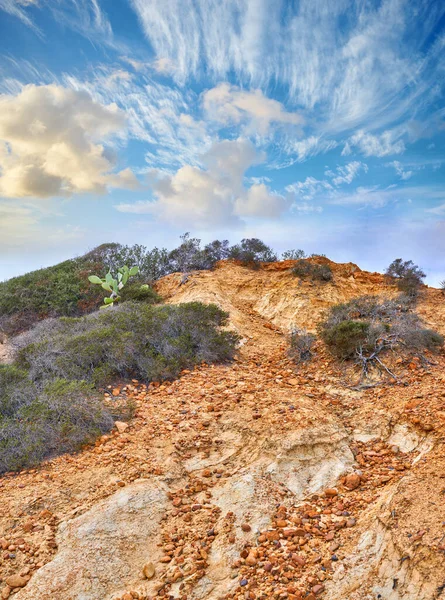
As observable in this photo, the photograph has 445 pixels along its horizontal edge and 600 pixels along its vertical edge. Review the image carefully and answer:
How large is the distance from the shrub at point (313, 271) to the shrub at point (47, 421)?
879 centimetres

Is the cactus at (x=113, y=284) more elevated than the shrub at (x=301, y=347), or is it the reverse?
the cactus at (x=113, y=284)

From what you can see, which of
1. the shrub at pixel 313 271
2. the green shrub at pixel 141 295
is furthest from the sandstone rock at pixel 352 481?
the green shrub at pixel 141 295

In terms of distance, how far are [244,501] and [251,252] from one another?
12.7 metres

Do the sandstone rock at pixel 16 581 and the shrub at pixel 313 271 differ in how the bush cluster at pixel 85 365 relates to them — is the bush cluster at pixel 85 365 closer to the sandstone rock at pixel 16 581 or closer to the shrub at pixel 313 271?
the sandstone rock at pixel 16 581

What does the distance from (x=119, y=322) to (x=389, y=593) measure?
680 centimetres

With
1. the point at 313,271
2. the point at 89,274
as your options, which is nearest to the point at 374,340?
the point at 313,271

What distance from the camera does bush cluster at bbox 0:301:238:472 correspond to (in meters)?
5.21

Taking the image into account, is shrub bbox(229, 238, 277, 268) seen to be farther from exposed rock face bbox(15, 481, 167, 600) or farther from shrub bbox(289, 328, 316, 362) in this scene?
exposed rock face bbox(15, 481, 167, 600)

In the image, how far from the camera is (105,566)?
140 inches

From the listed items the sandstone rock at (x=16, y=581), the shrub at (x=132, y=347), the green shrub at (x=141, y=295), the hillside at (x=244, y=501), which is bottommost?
the sandstone rock at (x=16, y=581)

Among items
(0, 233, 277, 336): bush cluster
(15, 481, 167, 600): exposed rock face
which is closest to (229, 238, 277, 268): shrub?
(0, 233, 277, 336): bush cluster

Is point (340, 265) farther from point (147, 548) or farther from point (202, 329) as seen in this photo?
point (147, 548)

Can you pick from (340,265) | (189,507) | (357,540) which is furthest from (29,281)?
(357,540)

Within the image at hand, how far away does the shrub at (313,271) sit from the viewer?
1328 cm
